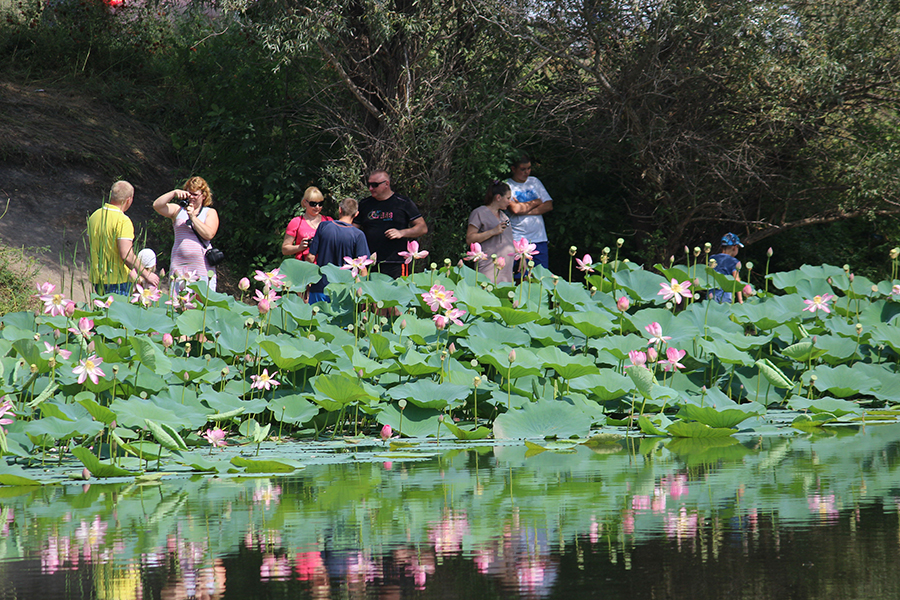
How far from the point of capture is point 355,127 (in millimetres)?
9102

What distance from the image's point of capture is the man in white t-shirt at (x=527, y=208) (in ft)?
24.9

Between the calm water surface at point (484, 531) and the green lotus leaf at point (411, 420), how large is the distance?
478mm

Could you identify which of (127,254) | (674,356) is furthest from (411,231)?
(674,356)

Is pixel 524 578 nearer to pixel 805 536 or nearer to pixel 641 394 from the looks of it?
pixel 805 536

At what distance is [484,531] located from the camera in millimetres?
2020

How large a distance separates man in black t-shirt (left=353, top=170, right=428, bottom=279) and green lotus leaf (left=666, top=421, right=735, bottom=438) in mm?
3573

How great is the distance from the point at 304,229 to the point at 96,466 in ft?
13.0

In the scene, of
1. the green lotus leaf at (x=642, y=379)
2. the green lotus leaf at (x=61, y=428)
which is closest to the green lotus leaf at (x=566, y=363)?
the green lotus leaf at (x=642, y=379)

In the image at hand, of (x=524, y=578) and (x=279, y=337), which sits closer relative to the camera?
(x=524, y=578)

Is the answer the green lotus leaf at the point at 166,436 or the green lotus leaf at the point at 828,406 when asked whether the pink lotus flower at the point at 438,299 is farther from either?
the green lotus leaf at the point at 828,406

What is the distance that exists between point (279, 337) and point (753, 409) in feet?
6.28

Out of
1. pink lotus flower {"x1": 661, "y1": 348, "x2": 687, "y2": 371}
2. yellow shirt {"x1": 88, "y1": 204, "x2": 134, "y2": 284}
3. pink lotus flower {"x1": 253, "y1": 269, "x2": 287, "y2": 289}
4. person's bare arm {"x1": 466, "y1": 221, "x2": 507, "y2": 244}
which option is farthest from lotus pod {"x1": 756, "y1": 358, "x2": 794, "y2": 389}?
yellow shirt {"x1": 88, "y1": 204, "x2": 134, "y2": 284}

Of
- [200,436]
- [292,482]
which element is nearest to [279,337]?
[200,436]

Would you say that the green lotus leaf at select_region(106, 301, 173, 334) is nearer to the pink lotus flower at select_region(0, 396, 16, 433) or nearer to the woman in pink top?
the pink lotus flower at select_region(0, 396, 16, 433)
